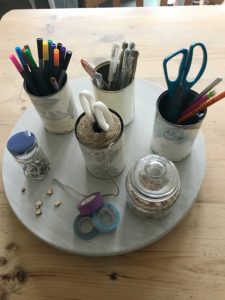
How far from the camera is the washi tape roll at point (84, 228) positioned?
39 cm

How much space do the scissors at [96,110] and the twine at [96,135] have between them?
1cm

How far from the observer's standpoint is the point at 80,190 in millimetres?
438

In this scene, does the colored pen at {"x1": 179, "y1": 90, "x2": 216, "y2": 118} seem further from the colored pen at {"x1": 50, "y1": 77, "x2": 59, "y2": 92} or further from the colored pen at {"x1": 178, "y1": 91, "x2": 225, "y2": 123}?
the colored pen at {"x1": 50, "y1": 77, "x2": 59, "y2": 92}

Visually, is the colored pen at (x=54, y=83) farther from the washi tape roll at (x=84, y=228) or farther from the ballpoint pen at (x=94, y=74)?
the washi tape roll at (x=84, y=228)

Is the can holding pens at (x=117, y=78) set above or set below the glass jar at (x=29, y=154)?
above

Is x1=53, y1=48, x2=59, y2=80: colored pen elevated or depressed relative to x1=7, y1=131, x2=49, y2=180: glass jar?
elevated

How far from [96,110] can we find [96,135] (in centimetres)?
5

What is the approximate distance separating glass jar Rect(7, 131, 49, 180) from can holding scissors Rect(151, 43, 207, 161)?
188 mm

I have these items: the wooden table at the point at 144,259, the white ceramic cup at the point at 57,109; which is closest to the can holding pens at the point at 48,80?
the white ceramic cup at the point at 57,109

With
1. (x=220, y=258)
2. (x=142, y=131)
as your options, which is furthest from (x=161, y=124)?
(x=220, y=258)

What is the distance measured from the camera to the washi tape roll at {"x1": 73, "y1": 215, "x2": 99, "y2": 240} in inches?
15.3

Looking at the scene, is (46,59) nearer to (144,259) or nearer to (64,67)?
(64,67)

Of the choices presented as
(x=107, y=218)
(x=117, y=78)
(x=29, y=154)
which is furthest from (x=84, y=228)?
(x=117, y=78)

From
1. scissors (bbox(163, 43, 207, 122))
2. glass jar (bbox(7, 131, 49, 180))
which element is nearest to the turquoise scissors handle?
scissors (bbox(163, 43, 207, 122))
